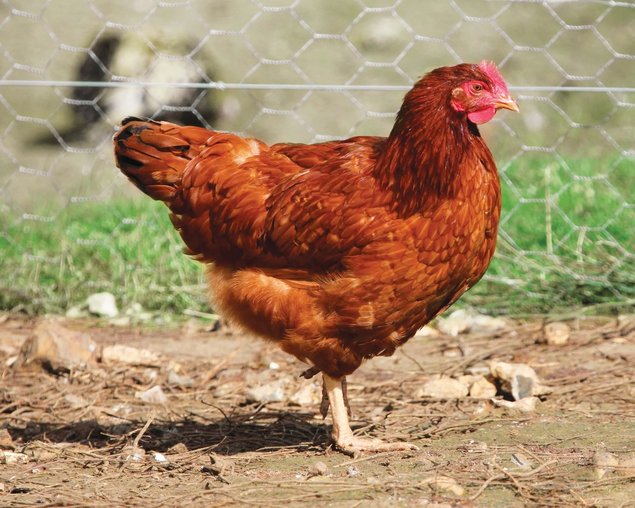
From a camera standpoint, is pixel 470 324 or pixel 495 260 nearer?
pixel 470 324

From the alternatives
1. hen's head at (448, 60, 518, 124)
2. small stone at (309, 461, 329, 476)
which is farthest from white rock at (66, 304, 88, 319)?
hen's head at (448, 60, 518, 124)

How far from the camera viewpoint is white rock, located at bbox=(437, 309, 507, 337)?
183 inches

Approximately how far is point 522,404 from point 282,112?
245 cm

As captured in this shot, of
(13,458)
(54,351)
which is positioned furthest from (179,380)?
(13,458)

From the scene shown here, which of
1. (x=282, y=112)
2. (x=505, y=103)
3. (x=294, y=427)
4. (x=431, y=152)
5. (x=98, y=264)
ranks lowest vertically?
(x=294, y=427)

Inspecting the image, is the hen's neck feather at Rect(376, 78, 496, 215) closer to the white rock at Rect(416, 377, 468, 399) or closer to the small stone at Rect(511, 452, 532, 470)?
the small stone at Rect(511, 452, 532, 470)

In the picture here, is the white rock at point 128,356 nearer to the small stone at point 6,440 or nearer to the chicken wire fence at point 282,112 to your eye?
the chicken wire fence at point 282,112

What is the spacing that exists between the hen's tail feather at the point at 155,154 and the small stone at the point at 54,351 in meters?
1.03

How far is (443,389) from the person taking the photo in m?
3.77

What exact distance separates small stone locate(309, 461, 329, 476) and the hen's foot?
17 centimetres

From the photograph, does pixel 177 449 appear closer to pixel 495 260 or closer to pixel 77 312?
pixel 77 312

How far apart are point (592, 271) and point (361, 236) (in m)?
2.25

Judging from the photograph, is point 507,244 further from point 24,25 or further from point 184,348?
point 24,25

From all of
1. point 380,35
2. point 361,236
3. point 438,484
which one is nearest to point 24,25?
point 380,35
